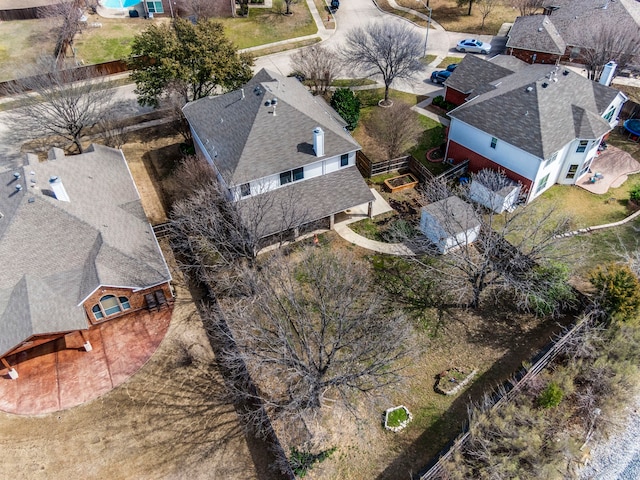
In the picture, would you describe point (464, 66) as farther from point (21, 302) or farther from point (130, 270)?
point (21, 302)

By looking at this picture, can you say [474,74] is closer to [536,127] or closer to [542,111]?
[542,111]

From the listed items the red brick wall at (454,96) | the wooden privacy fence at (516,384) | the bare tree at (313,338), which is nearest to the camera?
the wooden privacy fence at (516,384)

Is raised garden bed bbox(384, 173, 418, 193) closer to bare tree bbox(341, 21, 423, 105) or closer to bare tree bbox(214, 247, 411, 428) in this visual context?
bare tree bbox(214, 247, 411, 428)

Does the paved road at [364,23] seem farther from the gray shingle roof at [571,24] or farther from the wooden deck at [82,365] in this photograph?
the wooden deck at [82,365]

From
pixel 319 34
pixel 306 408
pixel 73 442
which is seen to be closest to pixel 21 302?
pixel 73 442

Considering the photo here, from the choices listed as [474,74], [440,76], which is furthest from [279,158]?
[440,76]

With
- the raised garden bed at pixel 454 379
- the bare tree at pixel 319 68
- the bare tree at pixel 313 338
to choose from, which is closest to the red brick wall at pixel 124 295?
the bare tree at pixel 313 338
